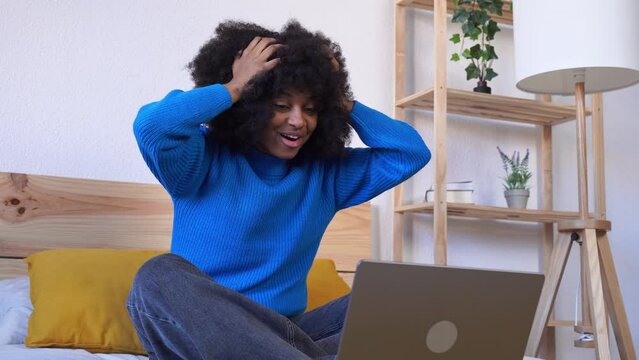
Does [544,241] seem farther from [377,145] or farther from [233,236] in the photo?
[233,236]

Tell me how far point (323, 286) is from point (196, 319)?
87 centimetres

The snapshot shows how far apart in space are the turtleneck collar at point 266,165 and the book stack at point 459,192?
1155 mm

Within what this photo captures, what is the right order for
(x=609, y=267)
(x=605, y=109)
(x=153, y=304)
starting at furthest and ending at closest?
(x=605, y=109) → (x=609, y=267) → (x=153, y=304)

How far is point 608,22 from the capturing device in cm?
232

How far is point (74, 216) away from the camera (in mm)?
2225

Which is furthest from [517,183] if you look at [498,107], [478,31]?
[478,31]

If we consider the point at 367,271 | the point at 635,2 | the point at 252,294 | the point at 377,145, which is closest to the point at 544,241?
the point at 635,2

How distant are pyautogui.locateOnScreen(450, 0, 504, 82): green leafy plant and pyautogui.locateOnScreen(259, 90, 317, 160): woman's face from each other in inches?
49.5

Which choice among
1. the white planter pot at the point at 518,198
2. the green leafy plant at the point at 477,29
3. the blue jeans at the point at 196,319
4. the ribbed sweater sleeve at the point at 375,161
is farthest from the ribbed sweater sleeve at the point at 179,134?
the white planter pot at the point at 518,198

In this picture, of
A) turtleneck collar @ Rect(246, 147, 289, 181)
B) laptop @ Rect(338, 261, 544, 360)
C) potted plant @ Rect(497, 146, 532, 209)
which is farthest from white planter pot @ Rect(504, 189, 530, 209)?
laptop @ Rect(338, 261, 544, 360)

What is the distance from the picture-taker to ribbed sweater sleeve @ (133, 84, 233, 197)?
1474 mm

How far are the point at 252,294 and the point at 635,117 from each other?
240 cm

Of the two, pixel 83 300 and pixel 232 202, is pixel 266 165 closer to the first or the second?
pixel 232 202

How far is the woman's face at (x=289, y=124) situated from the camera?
63.4 inches
